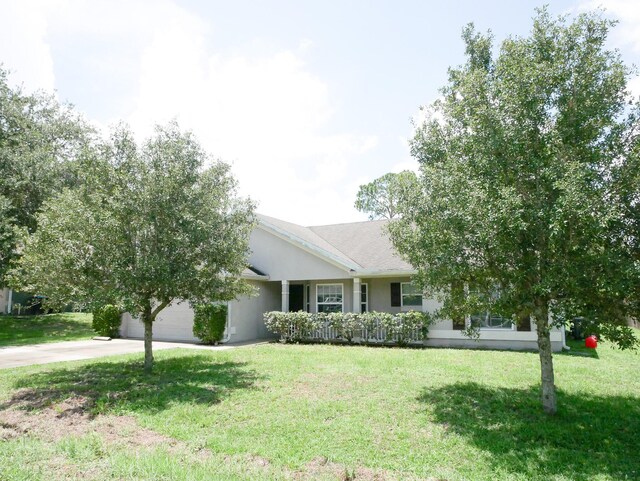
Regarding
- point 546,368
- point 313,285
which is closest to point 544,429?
point 546,368

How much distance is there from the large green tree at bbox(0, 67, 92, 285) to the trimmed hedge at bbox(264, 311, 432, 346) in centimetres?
1137

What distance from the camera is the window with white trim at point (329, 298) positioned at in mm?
18578

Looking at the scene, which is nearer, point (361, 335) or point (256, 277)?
point (361, 335)

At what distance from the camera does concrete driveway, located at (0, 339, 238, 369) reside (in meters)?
13.0

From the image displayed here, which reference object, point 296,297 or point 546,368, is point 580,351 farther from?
point 296,297

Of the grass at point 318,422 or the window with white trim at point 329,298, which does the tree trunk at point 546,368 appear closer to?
the grass at point 318,422

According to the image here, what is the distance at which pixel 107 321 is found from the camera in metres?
19.0

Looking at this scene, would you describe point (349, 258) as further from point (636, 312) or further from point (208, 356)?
point (636, 312)

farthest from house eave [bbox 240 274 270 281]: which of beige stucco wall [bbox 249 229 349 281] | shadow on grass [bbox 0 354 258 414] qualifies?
shadow on grass [bbox 0 354 258 414]

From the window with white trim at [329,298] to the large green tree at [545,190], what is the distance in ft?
35.6

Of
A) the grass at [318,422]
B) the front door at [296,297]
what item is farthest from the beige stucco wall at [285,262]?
the grass at [318,422]

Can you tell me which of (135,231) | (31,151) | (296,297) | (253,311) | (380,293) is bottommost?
(253,311)

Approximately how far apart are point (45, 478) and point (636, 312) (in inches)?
330

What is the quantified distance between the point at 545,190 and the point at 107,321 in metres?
18.3
